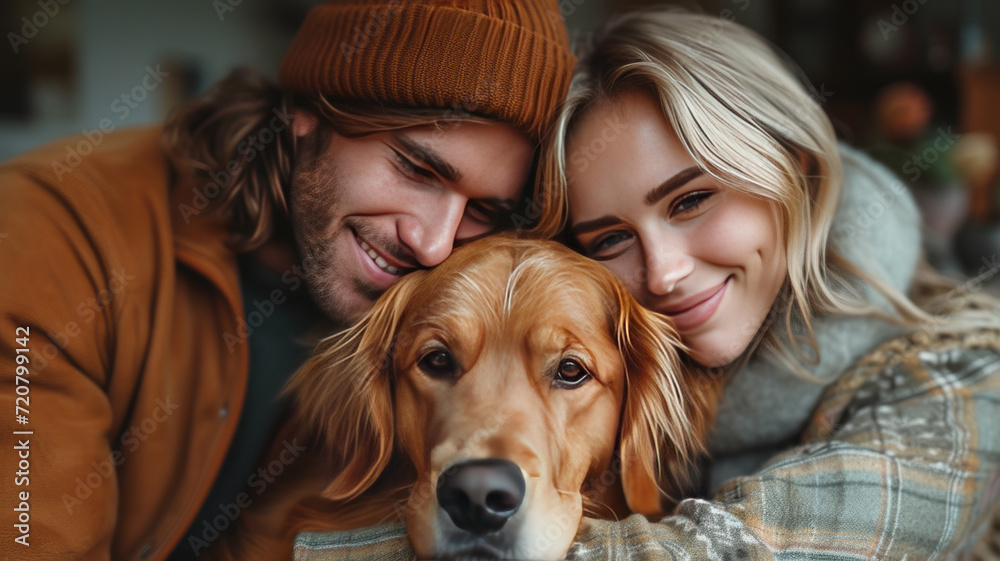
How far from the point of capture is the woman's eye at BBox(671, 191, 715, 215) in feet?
3.49

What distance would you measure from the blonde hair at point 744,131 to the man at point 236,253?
8 centimetres

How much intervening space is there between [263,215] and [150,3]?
583 mm

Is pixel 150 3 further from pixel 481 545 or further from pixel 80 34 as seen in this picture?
pixel 481 545

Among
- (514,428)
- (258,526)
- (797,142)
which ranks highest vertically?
(797,142)

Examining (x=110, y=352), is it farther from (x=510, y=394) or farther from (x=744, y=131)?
(x=744, y=131)

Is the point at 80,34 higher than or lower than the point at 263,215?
higher

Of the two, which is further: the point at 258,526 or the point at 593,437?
the point at 258,526

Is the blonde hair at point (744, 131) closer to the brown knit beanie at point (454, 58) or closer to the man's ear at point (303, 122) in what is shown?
the brown knit beanie at point (454, 58)

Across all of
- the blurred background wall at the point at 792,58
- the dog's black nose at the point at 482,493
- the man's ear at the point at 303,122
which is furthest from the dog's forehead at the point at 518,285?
the blurred background wall at the point at 792,58

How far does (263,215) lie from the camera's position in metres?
1.19

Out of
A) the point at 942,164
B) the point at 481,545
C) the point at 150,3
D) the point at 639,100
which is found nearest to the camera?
the point at 481,545

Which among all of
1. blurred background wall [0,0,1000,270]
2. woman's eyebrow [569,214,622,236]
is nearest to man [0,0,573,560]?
woman's eyebrow [569,214,622,236]

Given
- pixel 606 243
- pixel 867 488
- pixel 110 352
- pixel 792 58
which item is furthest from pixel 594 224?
pixel 792 58

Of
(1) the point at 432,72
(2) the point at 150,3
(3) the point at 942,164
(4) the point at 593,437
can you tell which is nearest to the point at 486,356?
(4) the point at 593,437
